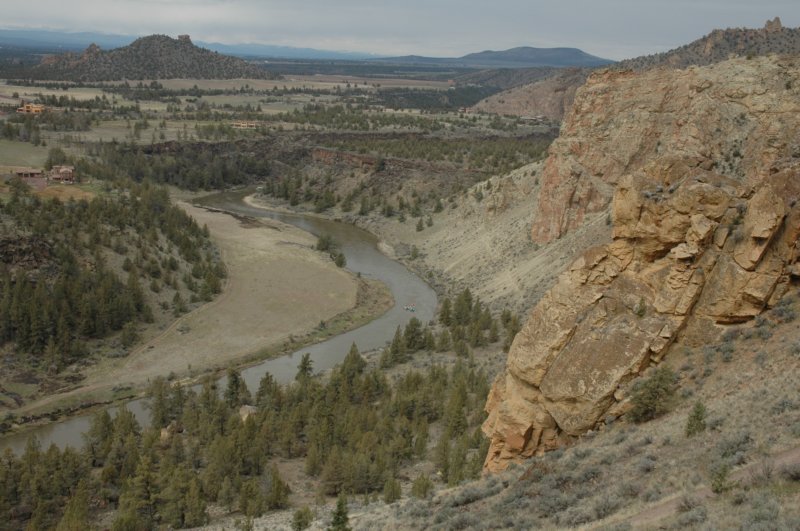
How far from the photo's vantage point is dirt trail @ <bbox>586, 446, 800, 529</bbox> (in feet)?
36.3

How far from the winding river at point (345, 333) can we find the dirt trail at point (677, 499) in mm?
26728

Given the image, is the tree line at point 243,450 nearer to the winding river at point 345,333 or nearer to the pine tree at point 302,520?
the pine tree at point 302,520

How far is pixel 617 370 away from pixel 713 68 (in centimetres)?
3711

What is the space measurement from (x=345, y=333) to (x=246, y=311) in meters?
7.45

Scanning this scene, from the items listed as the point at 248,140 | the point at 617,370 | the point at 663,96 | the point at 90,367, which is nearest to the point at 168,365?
the point at 90,367

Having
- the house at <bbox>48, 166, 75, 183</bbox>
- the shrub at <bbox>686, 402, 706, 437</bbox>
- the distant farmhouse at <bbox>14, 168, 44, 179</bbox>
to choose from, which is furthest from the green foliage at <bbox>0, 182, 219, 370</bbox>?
the shrub at <bbox>686, 402, 706, 437</bbox>

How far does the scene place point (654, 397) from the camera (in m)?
16.5

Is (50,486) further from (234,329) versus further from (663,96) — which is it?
(663,96)

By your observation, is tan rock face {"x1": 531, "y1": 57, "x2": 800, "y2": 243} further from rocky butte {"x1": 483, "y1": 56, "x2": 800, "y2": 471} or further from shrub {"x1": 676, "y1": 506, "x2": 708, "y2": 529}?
shrub {"x1": 676, "y1": 506, "x2": 708, "y2": 529}

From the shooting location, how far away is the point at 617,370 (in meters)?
17.4

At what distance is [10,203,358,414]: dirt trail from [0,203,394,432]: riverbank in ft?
0.19

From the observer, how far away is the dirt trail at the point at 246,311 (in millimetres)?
38906

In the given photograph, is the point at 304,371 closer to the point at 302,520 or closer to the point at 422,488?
the point at 422,488

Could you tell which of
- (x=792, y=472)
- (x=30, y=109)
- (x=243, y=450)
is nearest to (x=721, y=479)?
(x=792, y=472)
